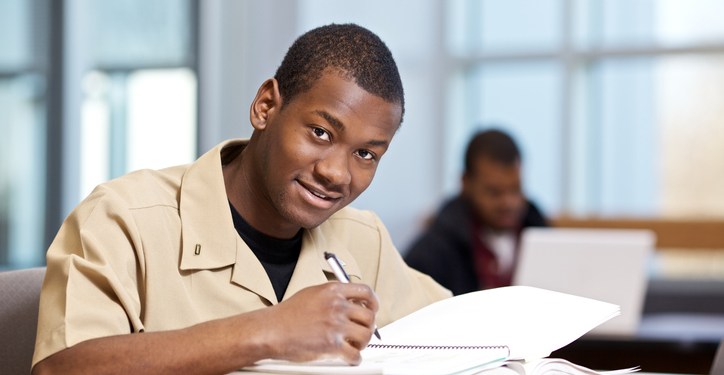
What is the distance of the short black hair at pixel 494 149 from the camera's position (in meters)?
3.61

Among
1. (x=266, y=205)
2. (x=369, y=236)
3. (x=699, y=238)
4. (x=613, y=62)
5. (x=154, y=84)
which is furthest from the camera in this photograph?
(x=613, y=62)

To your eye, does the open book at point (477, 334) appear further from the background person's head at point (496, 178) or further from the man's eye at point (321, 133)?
the background person's head at point (496, 178)

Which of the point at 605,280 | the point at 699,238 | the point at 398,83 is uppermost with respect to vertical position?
the point at 398,83

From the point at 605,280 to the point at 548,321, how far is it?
4.84 ft

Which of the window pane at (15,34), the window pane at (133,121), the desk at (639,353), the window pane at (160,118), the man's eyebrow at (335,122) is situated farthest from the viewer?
the window pane at (160,118)

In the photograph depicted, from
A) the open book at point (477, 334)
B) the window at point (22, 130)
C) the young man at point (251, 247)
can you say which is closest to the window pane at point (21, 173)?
the window at point (22, 130)

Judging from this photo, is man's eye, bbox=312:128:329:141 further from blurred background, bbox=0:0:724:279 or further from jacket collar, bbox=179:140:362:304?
blurred background, bbox=0:0:724:279

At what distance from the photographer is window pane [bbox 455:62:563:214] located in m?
6.74

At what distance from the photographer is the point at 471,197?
371 cm

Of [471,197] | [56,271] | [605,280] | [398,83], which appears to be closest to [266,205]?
[398,83]

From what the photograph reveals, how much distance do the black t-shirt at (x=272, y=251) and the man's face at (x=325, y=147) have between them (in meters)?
0.09

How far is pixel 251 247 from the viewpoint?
139 cm

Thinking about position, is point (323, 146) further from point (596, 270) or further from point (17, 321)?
point (596, 270)

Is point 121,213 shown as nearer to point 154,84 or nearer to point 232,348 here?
point 232,348
